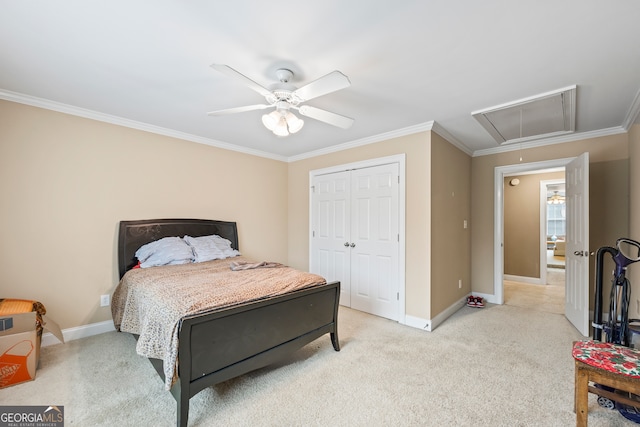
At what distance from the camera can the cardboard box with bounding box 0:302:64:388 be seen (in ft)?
6.66

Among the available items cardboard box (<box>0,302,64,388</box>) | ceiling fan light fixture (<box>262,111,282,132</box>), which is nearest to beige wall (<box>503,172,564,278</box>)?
ceiling fan light fixture (<box>262,111,282,132</box>)

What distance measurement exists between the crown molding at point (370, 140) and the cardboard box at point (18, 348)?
3.53 meters

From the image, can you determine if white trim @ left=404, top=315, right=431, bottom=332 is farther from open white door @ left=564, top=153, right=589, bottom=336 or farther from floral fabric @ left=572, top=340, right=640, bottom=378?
open white door @ left=564, top=153, right=589, bottom=336

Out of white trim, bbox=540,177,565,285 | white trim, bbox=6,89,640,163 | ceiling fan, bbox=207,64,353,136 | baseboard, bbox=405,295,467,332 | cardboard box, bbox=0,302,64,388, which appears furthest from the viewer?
white trim, bbox=540,177,565,285

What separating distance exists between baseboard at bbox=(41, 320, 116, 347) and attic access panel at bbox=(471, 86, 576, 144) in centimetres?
445

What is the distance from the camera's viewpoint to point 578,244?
3.19 meters

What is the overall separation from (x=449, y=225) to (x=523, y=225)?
304 cm

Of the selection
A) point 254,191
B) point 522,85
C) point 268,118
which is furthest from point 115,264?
point 522,85

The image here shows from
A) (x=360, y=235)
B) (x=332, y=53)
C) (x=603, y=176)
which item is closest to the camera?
(x=332, y=53)

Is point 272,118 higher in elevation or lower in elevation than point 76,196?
higher

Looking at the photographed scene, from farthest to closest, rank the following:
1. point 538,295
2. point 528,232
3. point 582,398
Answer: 1. point 528,232
2. point 538,295
3. point 582,398

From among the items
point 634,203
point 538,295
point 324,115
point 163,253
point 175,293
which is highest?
point 324,115

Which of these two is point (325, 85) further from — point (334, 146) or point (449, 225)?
point (449, 225)

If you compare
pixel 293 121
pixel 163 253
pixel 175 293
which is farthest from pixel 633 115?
pixel 163 253
